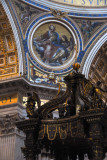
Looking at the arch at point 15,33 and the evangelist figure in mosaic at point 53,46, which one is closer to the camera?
the arch at point 15,33

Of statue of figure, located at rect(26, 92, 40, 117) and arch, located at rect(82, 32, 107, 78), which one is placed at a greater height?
arch, located at rect(82, 32, 107, 78)

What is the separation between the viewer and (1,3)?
12570 millimetres

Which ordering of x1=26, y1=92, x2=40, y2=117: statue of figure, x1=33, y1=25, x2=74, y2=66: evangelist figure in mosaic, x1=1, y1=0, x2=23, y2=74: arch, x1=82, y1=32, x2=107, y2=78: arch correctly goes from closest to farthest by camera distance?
x1=26, y1=92, x2=40, y2=117: statue of figure, x1=1, y1=0, x2=23, y2=74: arch, x1=33, y1=25, x2=74, y2=66: evangelist figure in mosaic, x1=82, y1=32, x2=107, y2=78: arch

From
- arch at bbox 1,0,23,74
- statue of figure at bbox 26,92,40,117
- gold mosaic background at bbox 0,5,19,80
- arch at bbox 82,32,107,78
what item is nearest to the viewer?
statue of figure at bbox 26,92,40,117

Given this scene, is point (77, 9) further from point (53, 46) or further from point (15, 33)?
point (15, 33)

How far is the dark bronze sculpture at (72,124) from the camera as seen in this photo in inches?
247

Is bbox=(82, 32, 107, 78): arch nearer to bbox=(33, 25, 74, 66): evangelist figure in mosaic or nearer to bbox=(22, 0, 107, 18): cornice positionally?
bbox=(33, 25, 74, 66): evangelist figure in mosaic

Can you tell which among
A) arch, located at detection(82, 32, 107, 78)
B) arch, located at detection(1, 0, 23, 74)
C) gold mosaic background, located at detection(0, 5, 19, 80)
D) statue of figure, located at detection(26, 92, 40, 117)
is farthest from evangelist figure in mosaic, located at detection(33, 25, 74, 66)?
statue of figure, located at detection(26, 92, 40, 117)

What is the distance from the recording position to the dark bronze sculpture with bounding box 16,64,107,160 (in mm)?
6277

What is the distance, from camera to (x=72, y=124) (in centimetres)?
663

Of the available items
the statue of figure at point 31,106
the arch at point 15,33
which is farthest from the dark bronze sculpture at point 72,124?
the arch at point 15,33

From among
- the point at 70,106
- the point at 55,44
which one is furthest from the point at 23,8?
the point at 70,106

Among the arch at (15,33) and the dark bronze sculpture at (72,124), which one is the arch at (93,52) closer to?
the arch at (15,33)

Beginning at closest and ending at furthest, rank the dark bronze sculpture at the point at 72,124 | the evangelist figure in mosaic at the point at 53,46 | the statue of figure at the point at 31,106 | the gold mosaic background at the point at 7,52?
the dark bronze sculpture at the point at 72,124
the statue of figure at the point at 31,106
the gold mosaic background at the point at 7,52
the evangelist figure in mosaic at the point at 53,46
